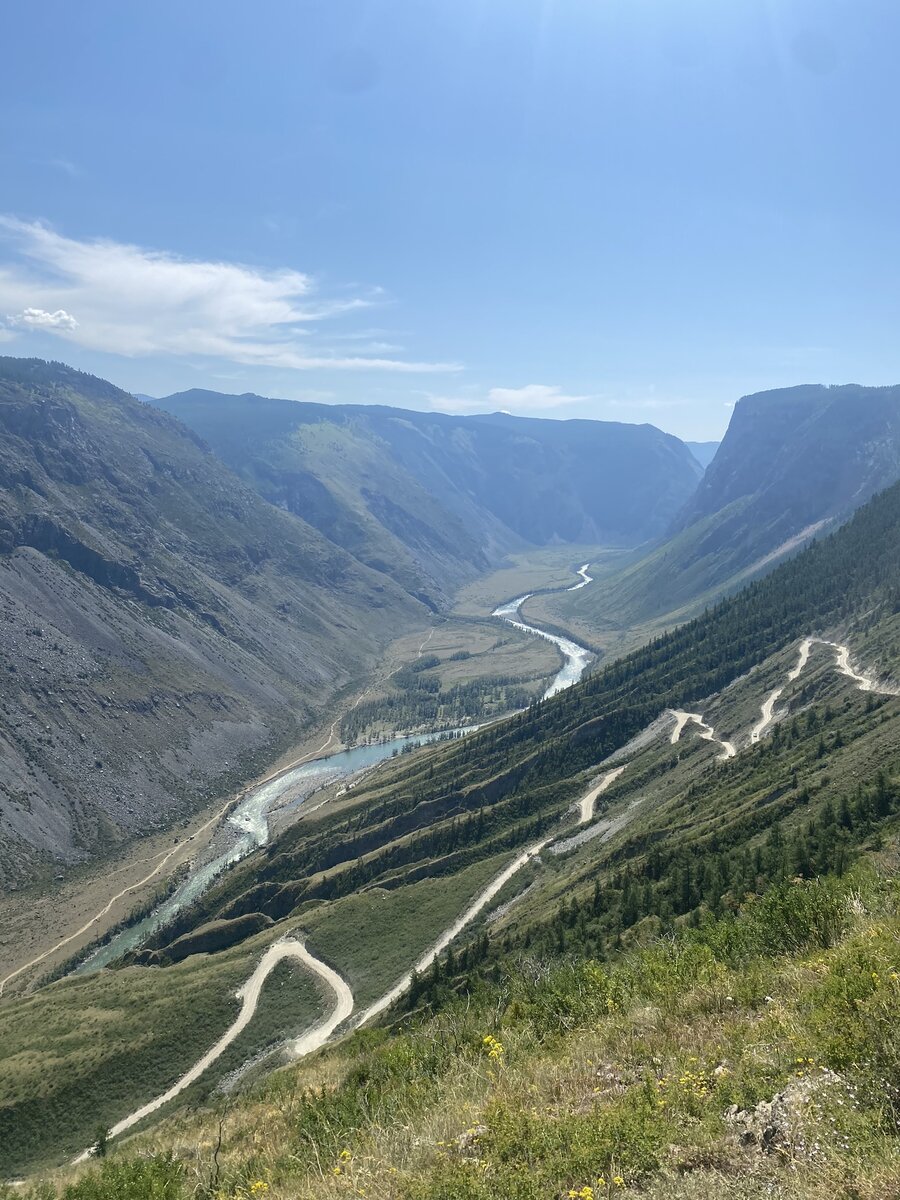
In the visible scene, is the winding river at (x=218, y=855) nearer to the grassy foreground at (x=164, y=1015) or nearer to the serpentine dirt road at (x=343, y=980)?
the grassy foreground at (x=164, y=1015)

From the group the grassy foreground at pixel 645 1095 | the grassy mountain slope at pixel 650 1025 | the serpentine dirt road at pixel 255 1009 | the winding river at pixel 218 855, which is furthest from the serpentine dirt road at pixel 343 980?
the grassy foreground at pixel 645 1095

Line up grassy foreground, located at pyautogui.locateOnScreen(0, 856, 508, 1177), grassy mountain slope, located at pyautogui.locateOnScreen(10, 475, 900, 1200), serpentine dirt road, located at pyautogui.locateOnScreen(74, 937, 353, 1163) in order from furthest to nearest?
serpentine dirt road, located at pyautogui.locateOnScreen(74, 937, 353, 1163), grassy foreground, located at pyautogui.locateOnScreen(0, 856, 508, 1177), grassy mountain slope, located at pyautogui.locateOnScreen(10, 475, 900, 1200)

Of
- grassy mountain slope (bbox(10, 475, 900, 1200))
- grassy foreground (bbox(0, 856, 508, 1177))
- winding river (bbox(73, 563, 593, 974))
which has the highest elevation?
grassy mountain slope (bbox(10, 475, 900, 1200))

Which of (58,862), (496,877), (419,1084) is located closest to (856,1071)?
(419,1084)

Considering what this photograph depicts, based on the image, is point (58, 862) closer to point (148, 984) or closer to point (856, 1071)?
point (148, 984)

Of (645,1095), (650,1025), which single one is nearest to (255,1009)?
(650,1025)

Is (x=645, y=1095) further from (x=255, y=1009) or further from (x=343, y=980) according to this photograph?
(x=343, y=980)

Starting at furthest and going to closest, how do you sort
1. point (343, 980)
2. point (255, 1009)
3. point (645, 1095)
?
point (343, 980) → point (255, 1009) → point (645, 1095)

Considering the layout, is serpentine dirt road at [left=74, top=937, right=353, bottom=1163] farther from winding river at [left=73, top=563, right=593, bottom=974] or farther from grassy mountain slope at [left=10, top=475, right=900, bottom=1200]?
winding river at [left=73, top=563, right=593, bottom=974]

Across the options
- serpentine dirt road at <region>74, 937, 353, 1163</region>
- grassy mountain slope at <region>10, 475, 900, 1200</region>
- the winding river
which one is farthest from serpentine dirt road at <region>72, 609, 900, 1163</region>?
the winding river
